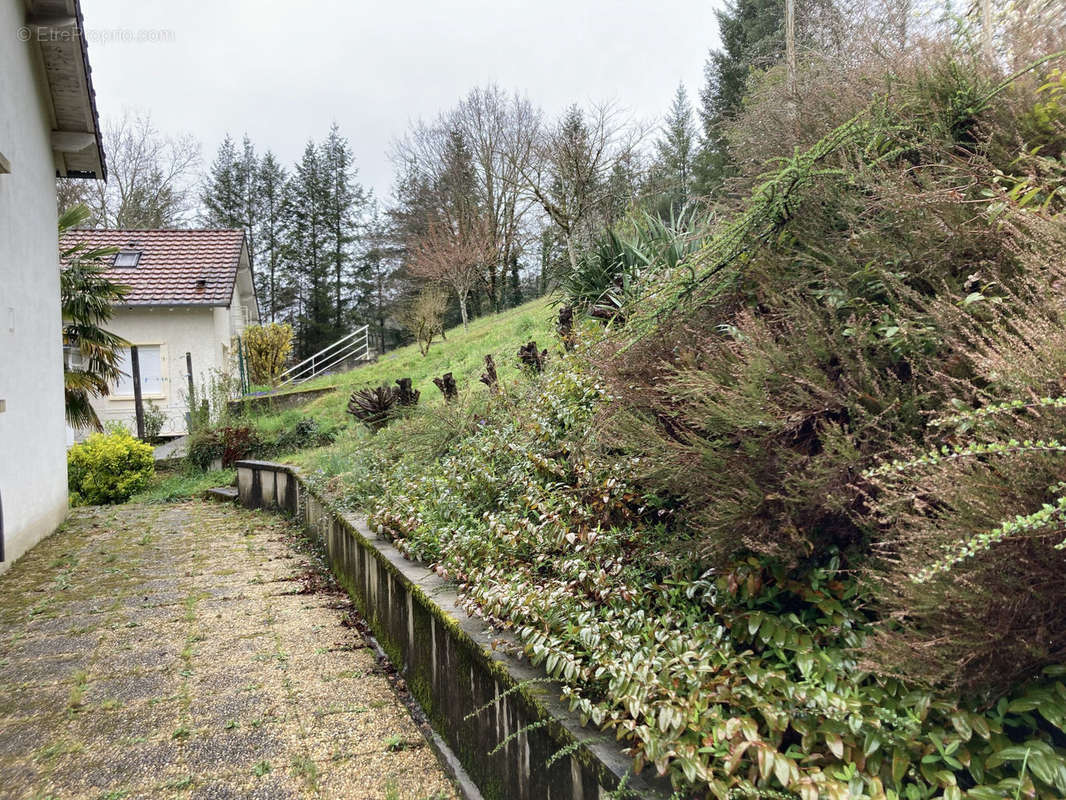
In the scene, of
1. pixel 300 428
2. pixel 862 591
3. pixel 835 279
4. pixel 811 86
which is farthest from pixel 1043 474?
pixel 300 428

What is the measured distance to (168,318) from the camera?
16.0 m

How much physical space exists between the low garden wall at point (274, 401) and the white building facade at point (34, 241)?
16.9 ft

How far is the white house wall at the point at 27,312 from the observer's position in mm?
5664

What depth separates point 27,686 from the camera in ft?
10.6

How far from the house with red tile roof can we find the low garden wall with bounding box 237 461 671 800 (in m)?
13.4

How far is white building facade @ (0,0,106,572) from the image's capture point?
570 cm

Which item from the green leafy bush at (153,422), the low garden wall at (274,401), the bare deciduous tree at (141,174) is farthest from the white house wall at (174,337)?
the bare deciduous tree at (141,174)

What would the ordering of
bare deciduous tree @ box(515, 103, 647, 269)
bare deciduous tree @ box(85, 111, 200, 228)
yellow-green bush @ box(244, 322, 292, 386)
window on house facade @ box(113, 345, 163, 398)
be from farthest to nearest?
bare deciduous tree @ box(85, 111, 200, 228) < yellow-green bush @ box(244, 322, 292, 386) < window on house facade @ box(113, 345, 163, 398) < bare deciduous tree @ box(515, 103, 647, 269)

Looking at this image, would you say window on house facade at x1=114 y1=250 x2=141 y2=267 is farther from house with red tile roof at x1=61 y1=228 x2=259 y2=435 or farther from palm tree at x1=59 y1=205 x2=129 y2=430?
palm tree at x1=59 y1=205 x2=129 y2=430

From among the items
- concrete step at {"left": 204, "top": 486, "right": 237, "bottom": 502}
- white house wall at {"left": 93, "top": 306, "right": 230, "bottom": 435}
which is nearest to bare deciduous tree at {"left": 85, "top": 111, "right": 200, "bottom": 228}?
white house wall at {"left": 93, "top": 306, "right": 230, "bottom": 435}

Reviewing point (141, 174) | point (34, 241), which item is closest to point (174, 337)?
point (34, 241)

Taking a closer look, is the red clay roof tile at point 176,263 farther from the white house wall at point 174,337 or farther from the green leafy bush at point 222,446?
the green leafy bush at point 222,446

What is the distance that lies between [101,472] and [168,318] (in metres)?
7.20

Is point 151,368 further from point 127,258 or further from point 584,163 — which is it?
point 584,163
